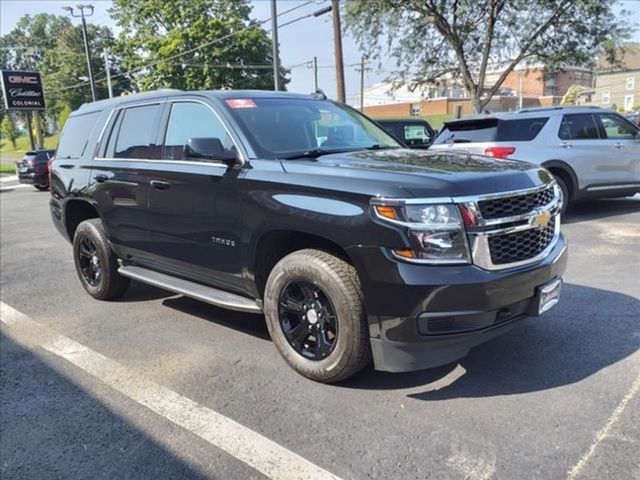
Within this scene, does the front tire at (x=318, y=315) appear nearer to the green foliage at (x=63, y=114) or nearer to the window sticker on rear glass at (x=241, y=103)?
the window sticker on rear glass at (x=241, y=103)

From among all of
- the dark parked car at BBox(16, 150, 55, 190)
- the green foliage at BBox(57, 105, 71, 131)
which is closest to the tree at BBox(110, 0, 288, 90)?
the green foliage at BBox(57, 105, 71, 131)

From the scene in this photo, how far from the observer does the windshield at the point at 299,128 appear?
3.93 m

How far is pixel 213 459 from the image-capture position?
9.15 feet

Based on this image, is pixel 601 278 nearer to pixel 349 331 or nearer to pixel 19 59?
pixel 349 331

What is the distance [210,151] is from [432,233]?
1666 millimetres

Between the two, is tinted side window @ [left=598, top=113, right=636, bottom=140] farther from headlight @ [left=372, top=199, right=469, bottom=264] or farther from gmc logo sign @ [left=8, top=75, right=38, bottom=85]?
gmc logo sign @ [left=8, top=75, right=38, bottom=85]

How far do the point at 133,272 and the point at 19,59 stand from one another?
297ft

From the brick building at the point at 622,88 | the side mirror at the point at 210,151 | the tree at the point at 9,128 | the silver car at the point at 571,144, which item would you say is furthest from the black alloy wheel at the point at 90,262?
the tree at the point at 9,128

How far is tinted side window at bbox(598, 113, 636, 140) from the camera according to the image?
9031mm

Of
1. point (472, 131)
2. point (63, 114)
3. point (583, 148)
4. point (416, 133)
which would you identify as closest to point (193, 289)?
point (472, 131)

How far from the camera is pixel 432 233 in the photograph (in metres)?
2.91

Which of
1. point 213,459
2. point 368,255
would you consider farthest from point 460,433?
point 213,459

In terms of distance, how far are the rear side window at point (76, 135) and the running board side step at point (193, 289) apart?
1.43 m

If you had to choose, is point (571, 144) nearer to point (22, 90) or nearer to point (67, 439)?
point (67, 439)
